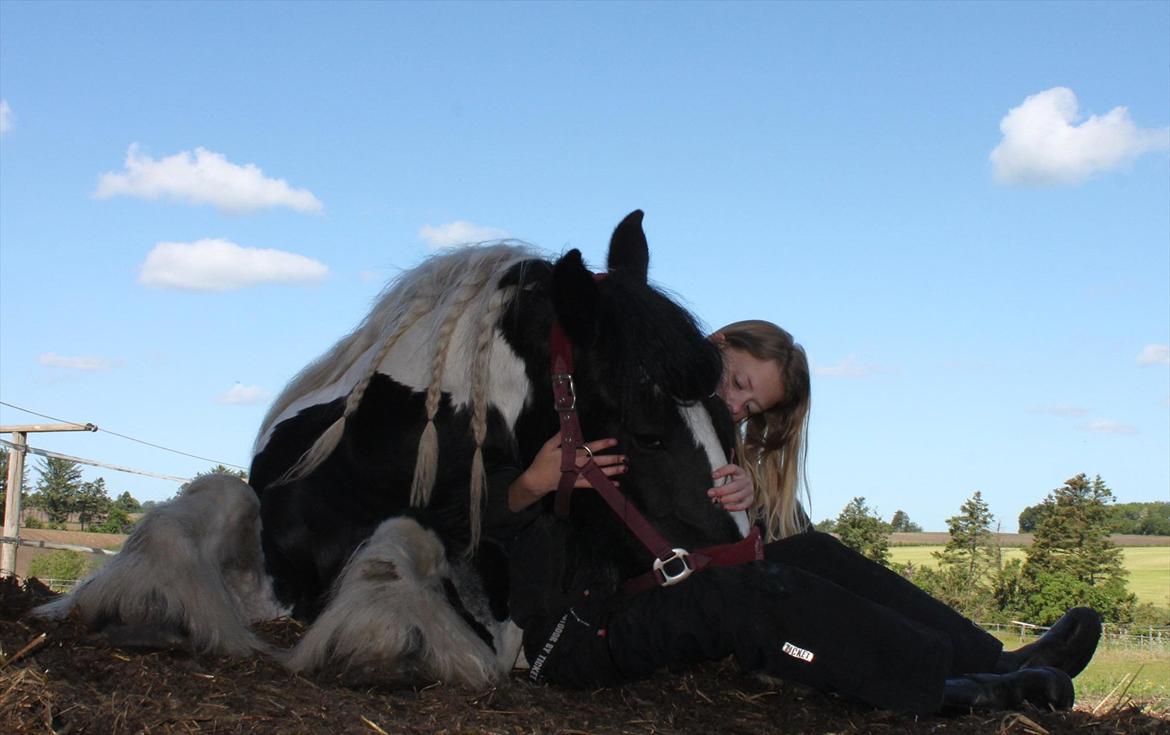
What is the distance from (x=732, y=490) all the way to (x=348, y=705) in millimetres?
1366

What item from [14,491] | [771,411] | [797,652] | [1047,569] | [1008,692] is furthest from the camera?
[1047,569]

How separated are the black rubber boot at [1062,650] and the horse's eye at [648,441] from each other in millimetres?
1517

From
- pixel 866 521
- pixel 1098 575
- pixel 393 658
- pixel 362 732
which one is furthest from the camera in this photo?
pixel 1098 575

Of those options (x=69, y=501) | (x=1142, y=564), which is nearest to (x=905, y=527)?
(x=1142, y=564)

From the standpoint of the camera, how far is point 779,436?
4.78 m

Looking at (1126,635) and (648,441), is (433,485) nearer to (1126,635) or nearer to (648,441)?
(648,441)

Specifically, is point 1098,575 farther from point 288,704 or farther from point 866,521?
point 288,704

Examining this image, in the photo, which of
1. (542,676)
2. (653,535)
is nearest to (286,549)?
(542,676)

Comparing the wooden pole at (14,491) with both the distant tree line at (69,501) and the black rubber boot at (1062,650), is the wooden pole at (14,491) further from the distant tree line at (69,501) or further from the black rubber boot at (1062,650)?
the black rubber boot at (1062,650)

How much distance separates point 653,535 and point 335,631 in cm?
100

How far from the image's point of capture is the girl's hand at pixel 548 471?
324 cm

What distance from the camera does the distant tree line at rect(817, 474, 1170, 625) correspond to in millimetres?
35844

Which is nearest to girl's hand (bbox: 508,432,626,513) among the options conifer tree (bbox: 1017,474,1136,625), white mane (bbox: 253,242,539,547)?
white mane (bbox: 253,242,539,547)

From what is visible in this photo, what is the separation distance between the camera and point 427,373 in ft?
11.8
